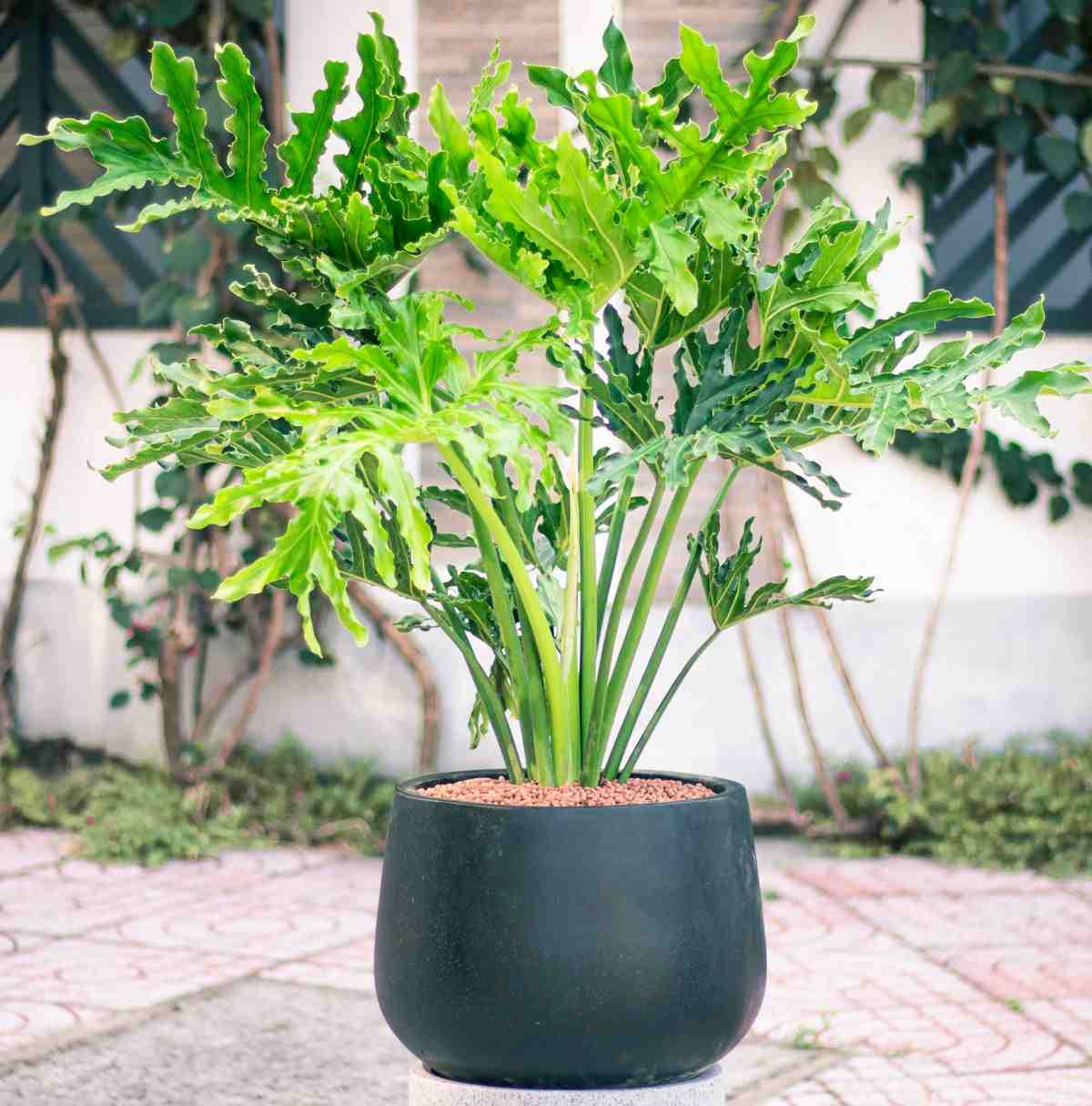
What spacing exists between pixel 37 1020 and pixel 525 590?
5.96 feet

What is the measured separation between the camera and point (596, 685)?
2.22m

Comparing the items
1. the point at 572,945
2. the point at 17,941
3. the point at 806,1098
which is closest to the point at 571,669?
the point at 572,945

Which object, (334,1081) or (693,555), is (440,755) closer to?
(334,1081)

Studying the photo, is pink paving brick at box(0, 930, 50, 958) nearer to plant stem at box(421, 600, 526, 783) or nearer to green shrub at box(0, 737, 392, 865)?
green shrub at box(0, 737, 392, 865)

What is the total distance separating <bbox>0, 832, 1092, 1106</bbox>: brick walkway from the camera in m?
3.03

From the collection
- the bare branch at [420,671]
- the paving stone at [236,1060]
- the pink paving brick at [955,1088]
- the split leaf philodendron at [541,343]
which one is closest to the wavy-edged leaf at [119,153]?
the split leaf philodendron at [541,343]

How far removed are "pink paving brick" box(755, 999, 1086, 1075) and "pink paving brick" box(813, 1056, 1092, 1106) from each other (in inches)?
1.8

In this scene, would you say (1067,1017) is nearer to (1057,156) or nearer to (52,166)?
(1057,156)

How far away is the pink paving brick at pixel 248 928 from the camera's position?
12.7 ft

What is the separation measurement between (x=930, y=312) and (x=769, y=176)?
3.11 meters

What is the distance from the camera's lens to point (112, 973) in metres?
3.63

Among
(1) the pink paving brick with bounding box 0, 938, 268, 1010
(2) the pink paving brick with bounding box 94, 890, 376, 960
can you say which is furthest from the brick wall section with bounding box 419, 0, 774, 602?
(1) the pink paving brick with bounding box 0, 938, 268, 1010

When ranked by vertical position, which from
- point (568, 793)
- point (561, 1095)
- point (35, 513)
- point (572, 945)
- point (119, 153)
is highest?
point (119, 153)

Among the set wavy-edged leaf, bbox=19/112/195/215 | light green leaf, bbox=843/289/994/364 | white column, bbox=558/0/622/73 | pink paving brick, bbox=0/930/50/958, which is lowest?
pink paving brick, bbox=0/930/50/958
